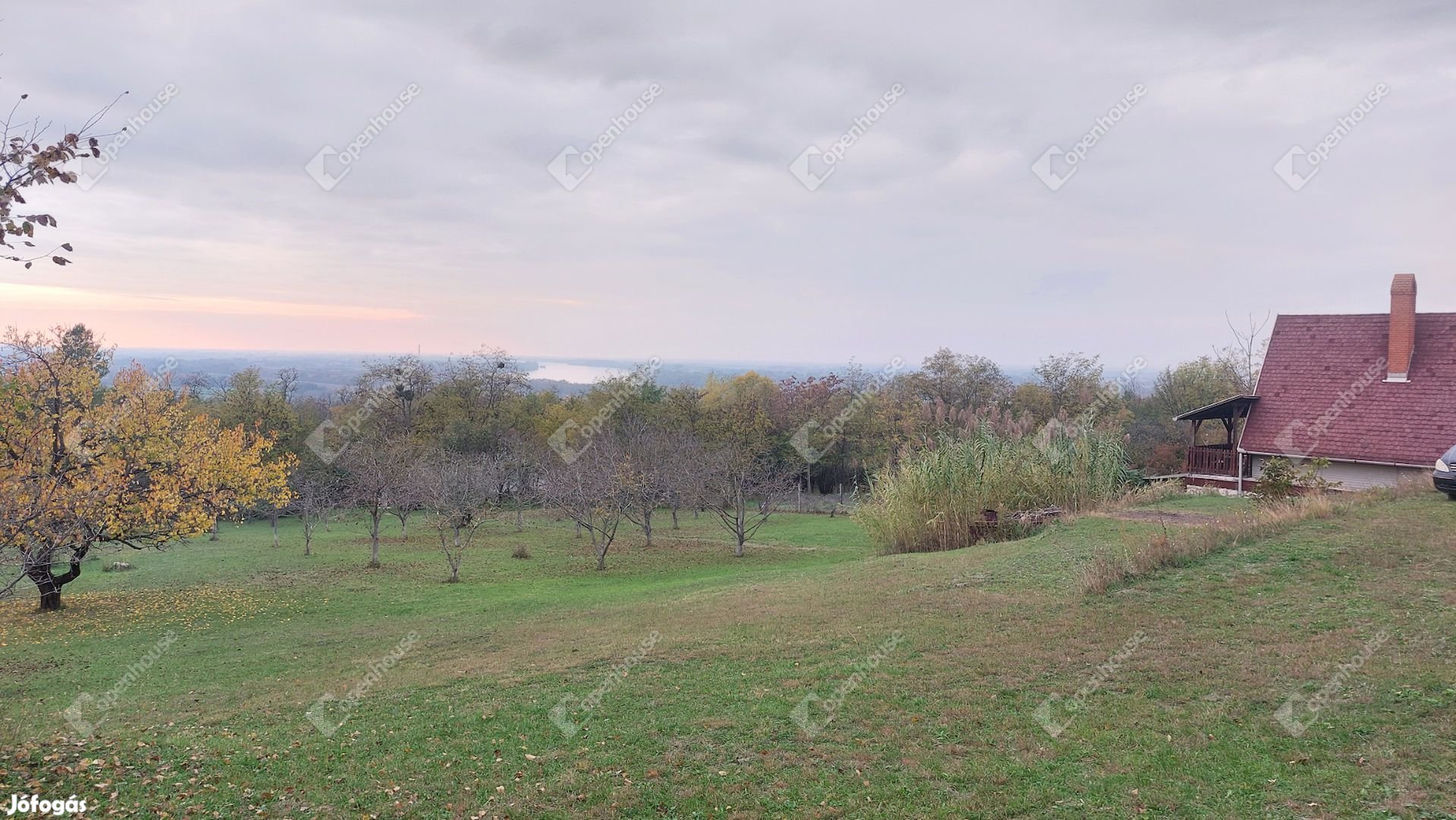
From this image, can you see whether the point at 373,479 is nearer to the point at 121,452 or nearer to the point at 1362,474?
the point at 121,452

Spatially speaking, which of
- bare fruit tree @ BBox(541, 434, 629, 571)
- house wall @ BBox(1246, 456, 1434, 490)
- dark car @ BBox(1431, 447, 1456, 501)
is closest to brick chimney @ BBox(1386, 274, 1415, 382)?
house wall @ BBox(1246, 456, 1434, 490)

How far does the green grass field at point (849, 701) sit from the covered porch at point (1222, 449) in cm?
982

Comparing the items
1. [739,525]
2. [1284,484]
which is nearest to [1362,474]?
[1284,484]

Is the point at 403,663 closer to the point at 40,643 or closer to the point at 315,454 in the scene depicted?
the point at 40,643

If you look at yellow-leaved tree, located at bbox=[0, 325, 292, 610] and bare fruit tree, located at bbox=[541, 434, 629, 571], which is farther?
bare fruit tree, located at bbox=[541, 434, 629, 571]

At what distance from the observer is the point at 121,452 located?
17969mm

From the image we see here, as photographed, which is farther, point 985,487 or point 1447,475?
point 985,487

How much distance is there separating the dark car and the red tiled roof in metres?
6.96

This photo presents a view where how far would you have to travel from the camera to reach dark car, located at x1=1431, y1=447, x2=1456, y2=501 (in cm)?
1348

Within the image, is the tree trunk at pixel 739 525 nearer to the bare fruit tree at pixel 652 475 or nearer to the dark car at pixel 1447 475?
the bare fruit tree at pixel 652 475

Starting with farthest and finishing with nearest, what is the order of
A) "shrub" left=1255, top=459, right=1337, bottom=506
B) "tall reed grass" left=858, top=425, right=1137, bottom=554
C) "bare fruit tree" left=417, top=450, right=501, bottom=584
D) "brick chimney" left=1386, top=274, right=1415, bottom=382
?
"bare fruit tree" left=417, top=450, right=501, bottom=584, "brick chimney" left=1386, top=274, right=1415, bottom=382, "tall reed grass" left=858, top=425, right=1137, bottom=554, "shrub" left=1255, top=459, right=1337, bottom=506

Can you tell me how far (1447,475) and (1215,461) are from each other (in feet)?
36.6

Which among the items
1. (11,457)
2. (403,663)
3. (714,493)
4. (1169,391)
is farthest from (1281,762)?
(1169,391)

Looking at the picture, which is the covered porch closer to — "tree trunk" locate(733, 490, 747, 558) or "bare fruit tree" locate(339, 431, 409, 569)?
"tree trunk" locate(733, 490, 747, 558)
